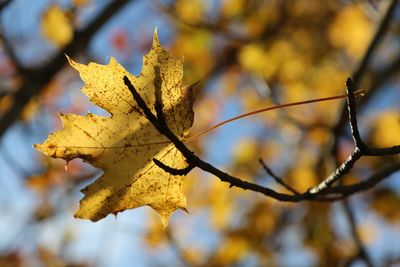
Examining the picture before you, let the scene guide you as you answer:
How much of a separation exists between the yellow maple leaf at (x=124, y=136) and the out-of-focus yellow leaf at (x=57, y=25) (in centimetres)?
152

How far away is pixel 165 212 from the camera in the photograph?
1.31 metres

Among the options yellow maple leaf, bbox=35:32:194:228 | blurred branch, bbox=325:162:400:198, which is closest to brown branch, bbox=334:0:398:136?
blurred branch, bbox=325:162:400:198

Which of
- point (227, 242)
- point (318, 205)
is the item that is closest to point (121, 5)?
point (318, 205)

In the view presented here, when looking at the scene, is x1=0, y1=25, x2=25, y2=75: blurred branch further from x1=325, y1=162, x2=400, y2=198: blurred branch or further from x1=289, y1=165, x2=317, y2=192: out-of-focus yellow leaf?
x1=289, y1=165, x2=317, y2=192: out-of-focus yellow leaf

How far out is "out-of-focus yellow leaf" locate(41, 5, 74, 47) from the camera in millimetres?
2609

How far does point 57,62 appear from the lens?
2803mm

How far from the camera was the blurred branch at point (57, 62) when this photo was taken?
2635mm

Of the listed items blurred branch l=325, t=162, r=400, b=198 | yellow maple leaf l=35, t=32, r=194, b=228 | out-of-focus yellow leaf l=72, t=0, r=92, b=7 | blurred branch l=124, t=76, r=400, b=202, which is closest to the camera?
blurred branch l=124, t=76, r=400, b=202

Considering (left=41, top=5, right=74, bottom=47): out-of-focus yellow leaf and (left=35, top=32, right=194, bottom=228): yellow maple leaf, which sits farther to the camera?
(left=41, top=5, right=74, bottom=47): out-of-focus yellow leaf

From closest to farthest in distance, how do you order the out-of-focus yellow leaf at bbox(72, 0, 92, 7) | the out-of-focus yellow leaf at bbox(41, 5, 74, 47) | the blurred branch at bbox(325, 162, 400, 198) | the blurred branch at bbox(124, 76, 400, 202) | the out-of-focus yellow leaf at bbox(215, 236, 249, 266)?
the blurred branch at bbox(124, 76, 400, 202) < the blurred branch at bbox(325, 162, 400, 198) < the out-of-focus yellow leaf at bbox(72, 0, 92, 7) < the out-of-focus yellow leaf at bbox(41, 5, 74, 47) < the out-of-focus yellow leaf at bbox(215, 236, 249, 266)

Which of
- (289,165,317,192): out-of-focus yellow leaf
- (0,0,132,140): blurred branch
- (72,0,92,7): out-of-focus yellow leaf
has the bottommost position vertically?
(72,0,92,7): out-of-focus yellow leaf

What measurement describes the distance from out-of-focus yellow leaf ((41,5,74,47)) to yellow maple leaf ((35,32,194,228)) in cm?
152

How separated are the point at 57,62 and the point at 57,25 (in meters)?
0.21

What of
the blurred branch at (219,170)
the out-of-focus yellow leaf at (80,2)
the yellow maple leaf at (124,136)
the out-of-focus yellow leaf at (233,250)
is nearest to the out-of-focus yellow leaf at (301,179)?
the out-of-focus yellow leaf at (233,250)
